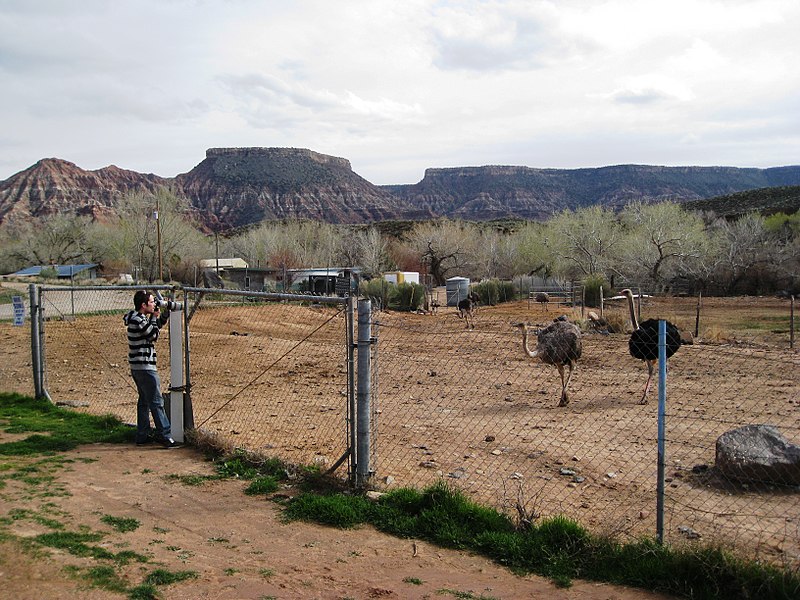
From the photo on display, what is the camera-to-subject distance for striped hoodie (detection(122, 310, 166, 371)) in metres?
7.77

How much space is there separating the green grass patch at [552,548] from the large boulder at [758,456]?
197 centimetres

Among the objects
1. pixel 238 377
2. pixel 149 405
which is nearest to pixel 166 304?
pixel 149 405

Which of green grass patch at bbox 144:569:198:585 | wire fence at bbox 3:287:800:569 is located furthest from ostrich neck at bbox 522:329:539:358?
green grass patch at bbox 144:569:198:585

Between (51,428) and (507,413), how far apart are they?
5.86 meters

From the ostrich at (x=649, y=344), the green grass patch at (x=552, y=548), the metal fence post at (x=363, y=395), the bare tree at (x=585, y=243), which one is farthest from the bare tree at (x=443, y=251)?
the green grass patch at (x=552, y=548)

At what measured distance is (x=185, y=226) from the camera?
6725cm

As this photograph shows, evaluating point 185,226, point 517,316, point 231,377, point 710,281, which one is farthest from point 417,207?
point 231,377

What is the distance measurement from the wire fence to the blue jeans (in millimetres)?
568

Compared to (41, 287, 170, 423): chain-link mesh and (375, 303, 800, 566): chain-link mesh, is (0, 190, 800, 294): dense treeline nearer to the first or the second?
(375, 303, 800, 566): chain-link mesh

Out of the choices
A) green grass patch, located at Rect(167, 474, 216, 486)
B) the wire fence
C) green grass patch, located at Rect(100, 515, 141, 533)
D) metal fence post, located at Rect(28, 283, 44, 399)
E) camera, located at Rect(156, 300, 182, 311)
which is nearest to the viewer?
green grass patch, located at Rect(100, 515, 141, 533)

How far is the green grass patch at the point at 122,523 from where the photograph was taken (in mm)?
5320

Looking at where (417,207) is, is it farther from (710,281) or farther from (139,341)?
(139,341)

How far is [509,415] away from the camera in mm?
9742

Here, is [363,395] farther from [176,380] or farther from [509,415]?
[509,415]
